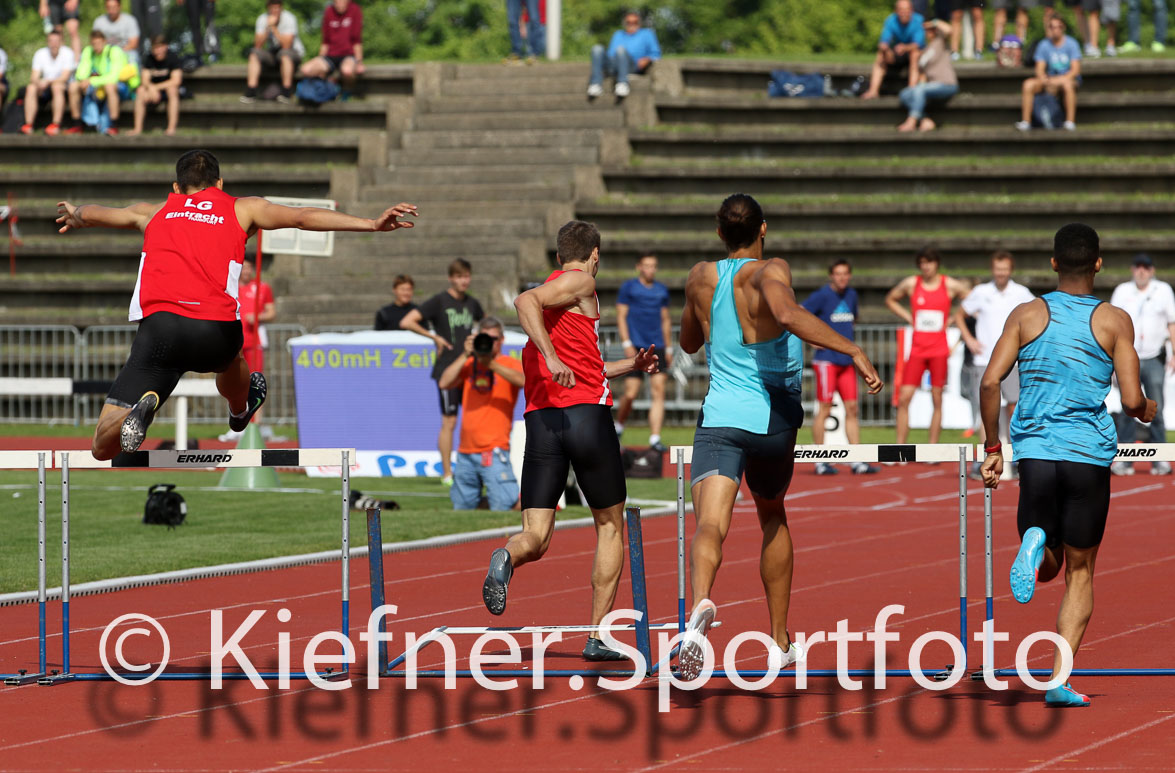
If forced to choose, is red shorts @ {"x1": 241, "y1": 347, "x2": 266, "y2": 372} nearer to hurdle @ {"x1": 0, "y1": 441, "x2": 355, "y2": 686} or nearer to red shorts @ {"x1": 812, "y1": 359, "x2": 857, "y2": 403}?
red shorts @ {"x1": 812, "y1": 359, "x2": 857, "y2": 403}

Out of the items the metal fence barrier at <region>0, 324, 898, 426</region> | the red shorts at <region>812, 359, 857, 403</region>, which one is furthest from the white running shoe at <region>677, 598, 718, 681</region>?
the metal fence barrier at <region>0, 324, 898, 426</region>

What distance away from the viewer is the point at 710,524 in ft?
24.8

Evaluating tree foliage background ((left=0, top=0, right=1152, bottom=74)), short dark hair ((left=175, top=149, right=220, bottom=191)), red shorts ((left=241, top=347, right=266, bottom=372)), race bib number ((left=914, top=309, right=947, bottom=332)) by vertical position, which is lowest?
red shorts ((left=241, top=347, right=266, bottom=372))

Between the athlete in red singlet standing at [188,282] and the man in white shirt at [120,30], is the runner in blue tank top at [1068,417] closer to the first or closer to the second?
the athlete in red singlet standing at [188,282]

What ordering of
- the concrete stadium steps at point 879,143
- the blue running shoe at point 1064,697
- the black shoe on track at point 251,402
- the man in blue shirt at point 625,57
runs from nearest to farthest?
the blue running shoe at point 1064,697
the black shoe on track at point 251,402
the concrete stadium steps at point 879,143
the man in blue shirt at point 625,57

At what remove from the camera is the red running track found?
6328 millimetres

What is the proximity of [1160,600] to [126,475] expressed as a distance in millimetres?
12012

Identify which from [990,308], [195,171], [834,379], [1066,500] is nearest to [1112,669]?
[1066,500]

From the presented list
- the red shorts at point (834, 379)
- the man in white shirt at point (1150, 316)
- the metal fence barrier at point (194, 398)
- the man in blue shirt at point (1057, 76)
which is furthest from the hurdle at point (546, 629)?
the man in blue shirt at point (1057, 76)

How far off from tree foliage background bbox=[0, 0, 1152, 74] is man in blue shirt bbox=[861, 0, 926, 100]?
28648 millimetres

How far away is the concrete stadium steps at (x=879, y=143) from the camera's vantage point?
28.7 m

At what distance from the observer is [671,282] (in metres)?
27.5

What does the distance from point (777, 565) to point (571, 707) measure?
1.28m

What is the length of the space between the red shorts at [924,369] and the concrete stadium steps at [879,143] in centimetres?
1063
